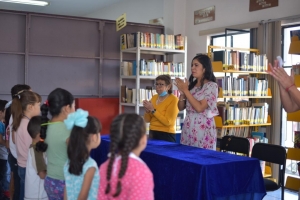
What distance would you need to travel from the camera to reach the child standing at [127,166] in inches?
75.6

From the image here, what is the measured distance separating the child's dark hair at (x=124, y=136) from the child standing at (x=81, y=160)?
374mm

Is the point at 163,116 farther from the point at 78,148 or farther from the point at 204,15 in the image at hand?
the point at 204,15

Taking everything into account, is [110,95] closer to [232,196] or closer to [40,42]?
[40,42]

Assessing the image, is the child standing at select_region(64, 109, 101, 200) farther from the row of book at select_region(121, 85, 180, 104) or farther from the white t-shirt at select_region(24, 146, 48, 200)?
the row of book at select_region(121, 85, 180, 104)

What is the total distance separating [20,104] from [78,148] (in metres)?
1.42

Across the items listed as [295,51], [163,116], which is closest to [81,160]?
[163,116]

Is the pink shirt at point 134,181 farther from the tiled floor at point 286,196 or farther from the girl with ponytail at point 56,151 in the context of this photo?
the tiled floor at point 286,196

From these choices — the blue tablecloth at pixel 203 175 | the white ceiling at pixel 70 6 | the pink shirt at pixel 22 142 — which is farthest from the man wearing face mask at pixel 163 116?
the white ceiling at pixel 70 6

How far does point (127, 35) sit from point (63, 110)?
4.40m

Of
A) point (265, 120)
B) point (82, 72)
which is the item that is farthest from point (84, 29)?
point (265, 120)

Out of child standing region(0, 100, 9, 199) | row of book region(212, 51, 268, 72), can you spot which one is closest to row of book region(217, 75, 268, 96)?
row of book region(212, 51, 268, 72)

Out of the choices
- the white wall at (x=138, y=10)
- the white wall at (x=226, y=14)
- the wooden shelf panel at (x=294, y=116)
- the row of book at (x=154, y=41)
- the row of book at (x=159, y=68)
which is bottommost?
the wooden shelf panel at (x=294, y=116)

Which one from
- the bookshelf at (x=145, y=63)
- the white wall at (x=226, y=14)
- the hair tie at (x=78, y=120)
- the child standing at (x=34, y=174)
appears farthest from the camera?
the bookshelf at (x=145, y=63)

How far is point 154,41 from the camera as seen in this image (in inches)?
274
